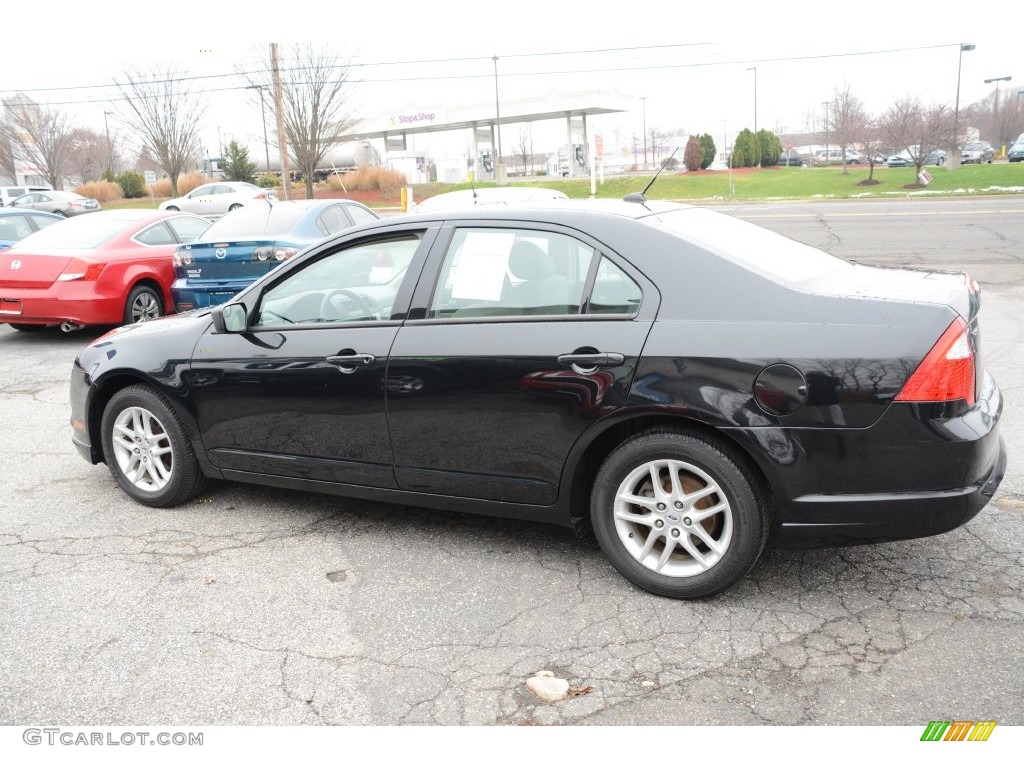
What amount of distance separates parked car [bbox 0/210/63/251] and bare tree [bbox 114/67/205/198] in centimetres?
3607

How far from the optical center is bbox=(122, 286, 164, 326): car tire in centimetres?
966

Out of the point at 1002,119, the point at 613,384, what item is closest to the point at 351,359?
the point at 613,384

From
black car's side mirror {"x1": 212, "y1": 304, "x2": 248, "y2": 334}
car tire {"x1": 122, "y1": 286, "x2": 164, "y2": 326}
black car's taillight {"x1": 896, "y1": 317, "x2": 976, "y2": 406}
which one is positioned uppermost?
black car's side mirror {"x1": 212, "y1": 304, "x2": 248, "y2": 334}

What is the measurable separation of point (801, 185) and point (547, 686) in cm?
4185

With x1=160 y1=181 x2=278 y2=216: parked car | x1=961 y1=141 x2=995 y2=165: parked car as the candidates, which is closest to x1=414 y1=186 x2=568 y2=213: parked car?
x1=160 y1=181 x2=278 y2=216: parked car

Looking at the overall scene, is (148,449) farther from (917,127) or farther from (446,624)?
(917,127)

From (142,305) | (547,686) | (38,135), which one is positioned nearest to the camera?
(547,686)

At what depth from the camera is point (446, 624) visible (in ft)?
11.5

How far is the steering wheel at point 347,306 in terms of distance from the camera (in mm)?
4223

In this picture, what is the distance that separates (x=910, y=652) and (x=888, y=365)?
1.02 metres

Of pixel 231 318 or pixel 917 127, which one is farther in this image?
pixel 917 127

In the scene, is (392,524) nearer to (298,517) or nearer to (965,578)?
(298,517)

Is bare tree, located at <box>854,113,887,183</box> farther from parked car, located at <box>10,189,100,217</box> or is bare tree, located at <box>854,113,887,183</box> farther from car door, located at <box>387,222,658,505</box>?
car door, located at <box>387,222,658,505</box>

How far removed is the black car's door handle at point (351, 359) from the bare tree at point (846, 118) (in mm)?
43429
